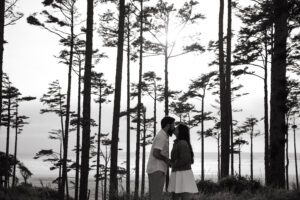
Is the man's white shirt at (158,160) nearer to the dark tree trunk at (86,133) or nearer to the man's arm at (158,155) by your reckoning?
the man's arm at (158,155)

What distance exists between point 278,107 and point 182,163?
3788 mm

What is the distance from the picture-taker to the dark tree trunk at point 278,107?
365 inches

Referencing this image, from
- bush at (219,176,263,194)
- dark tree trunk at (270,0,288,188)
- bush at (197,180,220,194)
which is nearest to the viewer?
dark tree trunk at (270,0,288,188)

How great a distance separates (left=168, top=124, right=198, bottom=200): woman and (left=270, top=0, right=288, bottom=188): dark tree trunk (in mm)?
3416

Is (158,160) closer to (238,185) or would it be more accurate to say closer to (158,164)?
(158,164)

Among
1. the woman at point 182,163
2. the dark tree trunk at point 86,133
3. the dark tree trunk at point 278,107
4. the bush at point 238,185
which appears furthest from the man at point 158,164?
the dark tree trunk at point 86,133

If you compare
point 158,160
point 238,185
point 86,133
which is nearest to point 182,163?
point 158,160

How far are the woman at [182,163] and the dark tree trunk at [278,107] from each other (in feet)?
11.2

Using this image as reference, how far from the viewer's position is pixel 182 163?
6992 mm

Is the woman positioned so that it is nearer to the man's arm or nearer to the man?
the man

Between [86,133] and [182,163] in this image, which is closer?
[182,163]

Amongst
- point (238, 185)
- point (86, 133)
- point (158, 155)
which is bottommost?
point (238, 185)

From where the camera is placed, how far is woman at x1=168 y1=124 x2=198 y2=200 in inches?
274

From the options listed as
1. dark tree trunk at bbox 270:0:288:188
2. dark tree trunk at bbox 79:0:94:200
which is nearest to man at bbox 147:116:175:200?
dark tree trunk at bbox 270:0:288:188
